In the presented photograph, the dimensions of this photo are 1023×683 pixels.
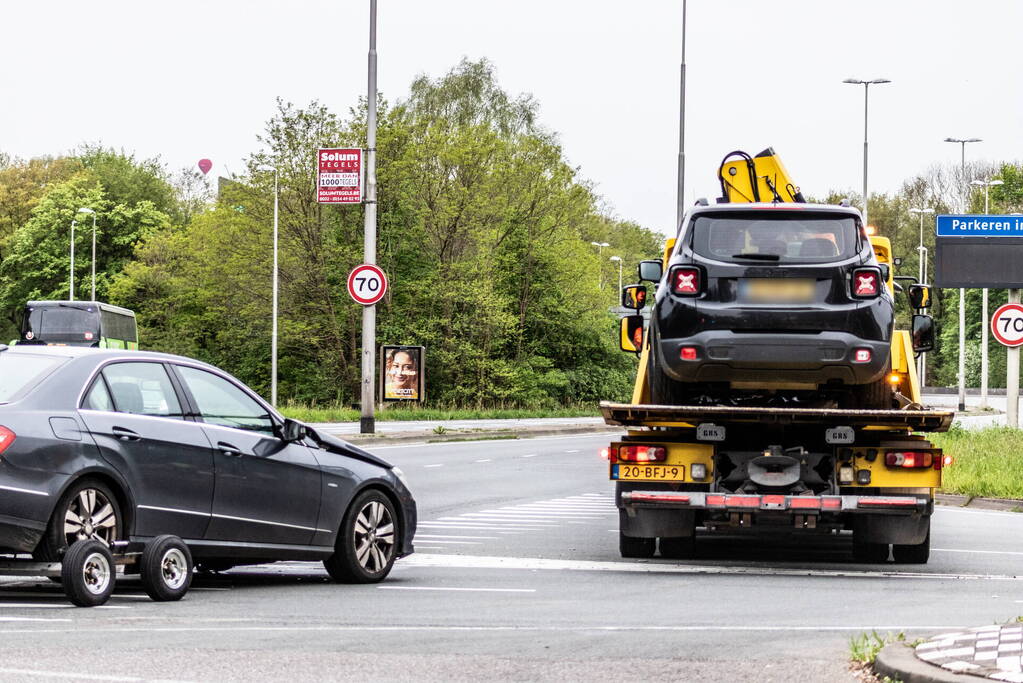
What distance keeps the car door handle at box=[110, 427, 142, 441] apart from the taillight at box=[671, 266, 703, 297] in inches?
176

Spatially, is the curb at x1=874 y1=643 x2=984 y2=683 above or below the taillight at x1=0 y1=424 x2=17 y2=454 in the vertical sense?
below

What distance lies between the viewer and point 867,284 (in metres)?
12.4

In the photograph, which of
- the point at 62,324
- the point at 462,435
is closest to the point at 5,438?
the point at 462,435

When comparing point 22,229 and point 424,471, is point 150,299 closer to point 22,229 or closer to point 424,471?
point 22,229

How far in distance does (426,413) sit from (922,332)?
34981 millimetres

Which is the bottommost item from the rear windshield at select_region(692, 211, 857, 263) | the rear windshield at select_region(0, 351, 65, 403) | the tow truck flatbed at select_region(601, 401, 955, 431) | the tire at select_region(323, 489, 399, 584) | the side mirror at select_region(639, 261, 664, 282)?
the tire at select_region(323, 489, 399, 584)

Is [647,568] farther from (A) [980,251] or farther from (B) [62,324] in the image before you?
(B) [62,324]

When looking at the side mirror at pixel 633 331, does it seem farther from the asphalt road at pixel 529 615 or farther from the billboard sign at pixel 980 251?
the billboard sign at pixel 980 251

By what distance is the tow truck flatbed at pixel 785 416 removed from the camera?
1217 cm

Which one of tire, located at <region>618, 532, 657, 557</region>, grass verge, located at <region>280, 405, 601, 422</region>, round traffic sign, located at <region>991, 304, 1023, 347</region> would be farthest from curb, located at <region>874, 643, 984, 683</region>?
grass verge, located at <region>280, 405, 601, 422</region>

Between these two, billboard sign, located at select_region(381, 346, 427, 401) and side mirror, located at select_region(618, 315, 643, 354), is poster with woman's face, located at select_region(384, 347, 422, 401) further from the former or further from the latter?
side mirror, located at select_region(618, 315, 643, 354)

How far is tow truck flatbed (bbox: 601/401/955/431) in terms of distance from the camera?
12172 mm

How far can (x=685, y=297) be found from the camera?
489 inches

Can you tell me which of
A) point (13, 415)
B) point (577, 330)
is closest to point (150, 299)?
point (577, 330)
